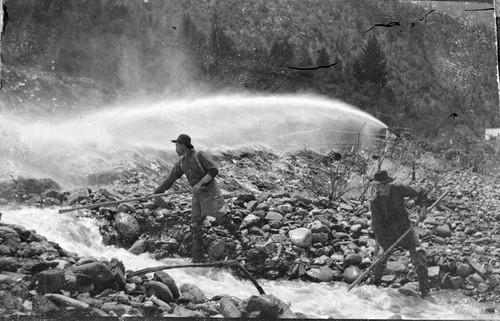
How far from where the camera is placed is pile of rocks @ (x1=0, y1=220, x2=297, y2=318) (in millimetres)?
4758

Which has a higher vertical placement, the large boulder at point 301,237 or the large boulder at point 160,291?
the large boulder at point 301,237

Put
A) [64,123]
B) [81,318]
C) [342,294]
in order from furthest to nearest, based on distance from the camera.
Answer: [64,123]
[342,294]
[81,318]

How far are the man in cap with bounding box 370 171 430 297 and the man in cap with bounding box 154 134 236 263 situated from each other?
1466mm

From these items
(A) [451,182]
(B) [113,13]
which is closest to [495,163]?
(A) [451,182]

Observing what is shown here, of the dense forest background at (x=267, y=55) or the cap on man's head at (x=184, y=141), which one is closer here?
the cap on man's head at (x=184, y=141)

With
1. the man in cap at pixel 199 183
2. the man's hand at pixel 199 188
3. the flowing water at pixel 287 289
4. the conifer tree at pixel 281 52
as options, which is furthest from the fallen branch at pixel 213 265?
the conifer tree at pixel 281 52

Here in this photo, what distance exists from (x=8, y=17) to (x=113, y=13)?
3.61 ft

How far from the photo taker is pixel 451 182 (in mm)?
5574

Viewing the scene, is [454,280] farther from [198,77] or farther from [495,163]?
[198,77]

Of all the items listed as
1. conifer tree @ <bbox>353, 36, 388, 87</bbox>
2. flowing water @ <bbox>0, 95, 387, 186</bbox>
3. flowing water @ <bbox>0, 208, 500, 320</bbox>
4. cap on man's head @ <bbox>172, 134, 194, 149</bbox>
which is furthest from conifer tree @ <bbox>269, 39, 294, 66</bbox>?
flowing water @ <bbox>0, 208, 500, 320</bbox>

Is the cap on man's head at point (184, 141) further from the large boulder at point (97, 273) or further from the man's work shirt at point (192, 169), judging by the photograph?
the large boulder at point (97, 273)

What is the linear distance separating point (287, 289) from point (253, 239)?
0.59 meters

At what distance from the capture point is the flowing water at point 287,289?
5004 millimetres

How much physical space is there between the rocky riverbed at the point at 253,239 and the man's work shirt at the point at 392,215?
95 mm
